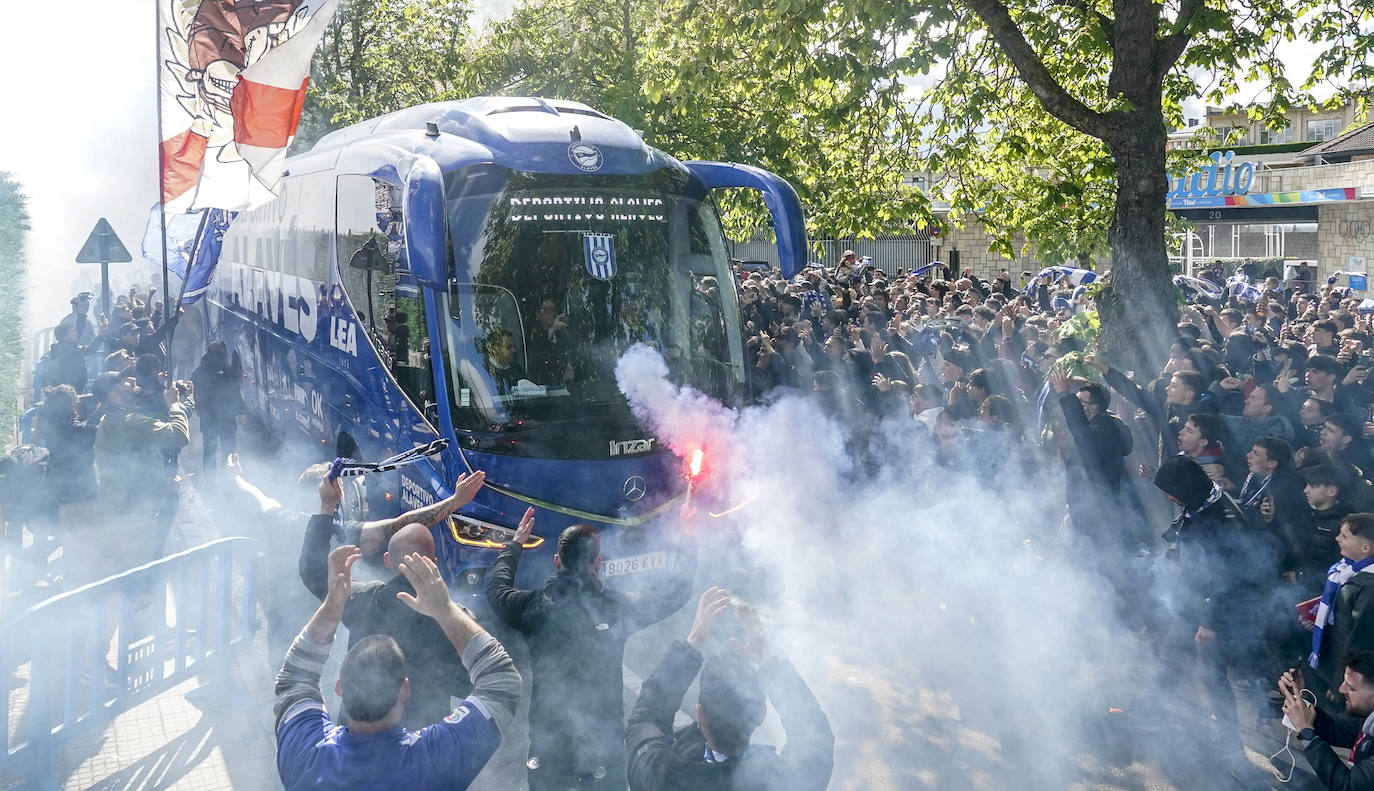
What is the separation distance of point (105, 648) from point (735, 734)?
3.68m

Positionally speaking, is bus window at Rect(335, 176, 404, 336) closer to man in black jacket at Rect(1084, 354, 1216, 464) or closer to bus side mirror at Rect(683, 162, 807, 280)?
bus side mirror at Rect(683, 162, 807, 280)

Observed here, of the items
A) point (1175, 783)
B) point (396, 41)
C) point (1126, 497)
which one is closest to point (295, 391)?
point (1126, 497)

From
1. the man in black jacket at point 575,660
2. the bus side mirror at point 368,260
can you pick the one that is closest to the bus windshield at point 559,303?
the bus side mirror at point 368,260

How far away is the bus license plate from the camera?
23.1 feet

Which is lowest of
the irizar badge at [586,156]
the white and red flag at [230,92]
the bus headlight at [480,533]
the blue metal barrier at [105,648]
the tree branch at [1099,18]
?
the blue metal barrier at [105,648]

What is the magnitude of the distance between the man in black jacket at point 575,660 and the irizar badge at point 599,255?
2.75m

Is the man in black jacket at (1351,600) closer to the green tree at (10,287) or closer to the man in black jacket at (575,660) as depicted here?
the man in black jacket at (575,660)

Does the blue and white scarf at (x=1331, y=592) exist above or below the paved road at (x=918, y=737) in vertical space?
above

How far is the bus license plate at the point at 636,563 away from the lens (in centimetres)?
704

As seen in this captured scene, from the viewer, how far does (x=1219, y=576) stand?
19.4 ft

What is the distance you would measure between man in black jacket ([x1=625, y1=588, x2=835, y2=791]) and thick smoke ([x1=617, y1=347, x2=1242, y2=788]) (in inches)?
87.2

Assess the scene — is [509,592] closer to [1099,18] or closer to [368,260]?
[368,260]

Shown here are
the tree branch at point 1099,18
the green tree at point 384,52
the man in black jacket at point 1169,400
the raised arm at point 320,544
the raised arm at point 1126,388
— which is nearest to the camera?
the raised arm at point 320,544

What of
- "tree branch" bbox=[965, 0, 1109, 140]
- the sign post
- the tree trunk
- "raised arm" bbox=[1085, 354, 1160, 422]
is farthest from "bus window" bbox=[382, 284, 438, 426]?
the sign post
